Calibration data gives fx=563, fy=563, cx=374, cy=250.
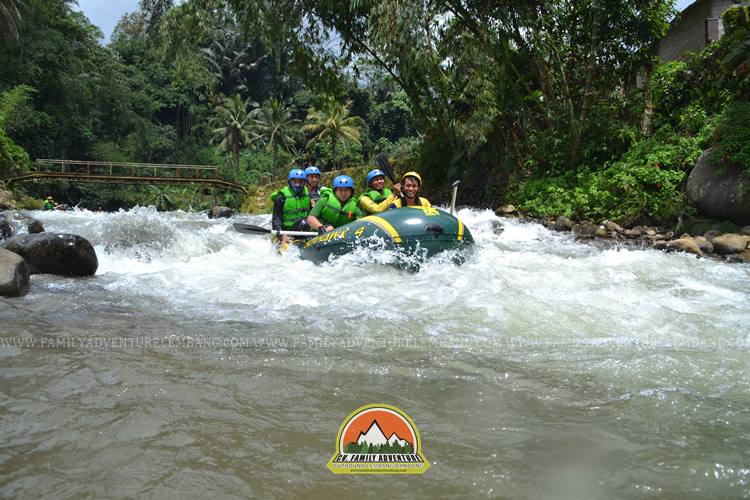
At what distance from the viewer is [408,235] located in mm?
5539

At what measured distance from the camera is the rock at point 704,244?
305 inches

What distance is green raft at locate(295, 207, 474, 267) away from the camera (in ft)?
18.2

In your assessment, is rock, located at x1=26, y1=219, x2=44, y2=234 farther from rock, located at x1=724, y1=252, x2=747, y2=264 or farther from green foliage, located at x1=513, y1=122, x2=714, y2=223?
rock, located at x1=724, y1=252, x2=747, y2=264

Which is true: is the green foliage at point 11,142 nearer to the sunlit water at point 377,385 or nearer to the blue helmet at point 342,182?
the blue helmet at point 342,182

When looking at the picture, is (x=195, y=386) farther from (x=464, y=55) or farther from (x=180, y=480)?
(x=464, y=55)

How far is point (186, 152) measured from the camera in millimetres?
39375

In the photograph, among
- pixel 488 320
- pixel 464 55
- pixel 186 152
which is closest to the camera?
pixel 488 320

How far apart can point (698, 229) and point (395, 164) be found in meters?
11.7

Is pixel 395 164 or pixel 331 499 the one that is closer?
pixel 331 499

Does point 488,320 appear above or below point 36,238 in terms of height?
below

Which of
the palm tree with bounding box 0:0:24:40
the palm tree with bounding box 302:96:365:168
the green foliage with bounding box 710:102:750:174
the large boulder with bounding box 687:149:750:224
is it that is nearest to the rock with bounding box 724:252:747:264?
the large boulder with bounding box 687:149:750:224

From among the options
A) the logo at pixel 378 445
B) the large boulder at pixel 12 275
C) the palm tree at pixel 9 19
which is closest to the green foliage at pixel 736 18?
the logo at pixel 378 445

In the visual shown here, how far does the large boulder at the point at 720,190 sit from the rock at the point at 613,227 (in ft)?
3.94

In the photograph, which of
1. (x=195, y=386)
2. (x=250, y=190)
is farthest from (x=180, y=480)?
(x=250, y=190)
